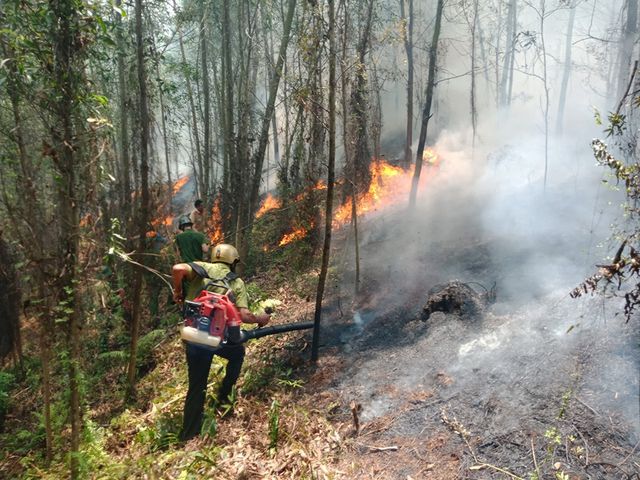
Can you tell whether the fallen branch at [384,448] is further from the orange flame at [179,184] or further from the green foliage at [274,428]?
the orange flame at [179,184]

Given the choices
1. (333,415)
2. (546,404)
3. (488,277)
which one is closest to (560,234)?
(488,277)

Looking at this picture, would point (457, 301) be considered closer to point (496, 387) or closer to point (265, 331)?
point (496, 387)

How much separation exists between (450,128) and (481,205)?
56.8 ft

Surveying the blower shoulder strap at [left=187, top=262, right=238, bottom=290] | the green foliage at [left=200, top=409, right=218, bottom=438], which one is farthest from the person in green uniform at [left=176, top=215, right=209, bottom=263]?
the green foliage at [left=200, top=409, right=218, bottom=438]

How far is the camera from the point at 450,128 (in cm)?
2927

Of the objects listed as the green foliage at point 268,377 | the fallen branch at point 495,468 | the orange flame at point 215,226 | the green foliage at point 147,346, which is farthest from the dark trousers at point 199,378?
the orange flame at point 215,226

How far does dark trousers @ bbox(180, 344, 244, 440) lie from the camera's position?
15.8ft

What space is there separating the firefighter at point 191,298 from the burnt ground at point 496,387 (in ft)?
5.36

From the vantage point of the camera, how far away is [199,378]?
486 cm

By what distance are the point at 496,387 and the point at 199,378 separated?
3.51 metres

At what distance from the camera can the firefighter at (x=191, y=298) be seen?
15.9 ft

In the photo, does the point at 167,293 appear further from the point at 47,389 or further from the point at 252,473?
the point at 252,473

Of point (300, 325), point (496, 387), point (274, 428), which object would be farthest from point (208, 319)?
point (496, 387)

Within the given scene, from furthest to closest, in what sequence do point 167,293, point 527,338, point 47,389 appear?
point 167,293, point 527,338, point 47,389
